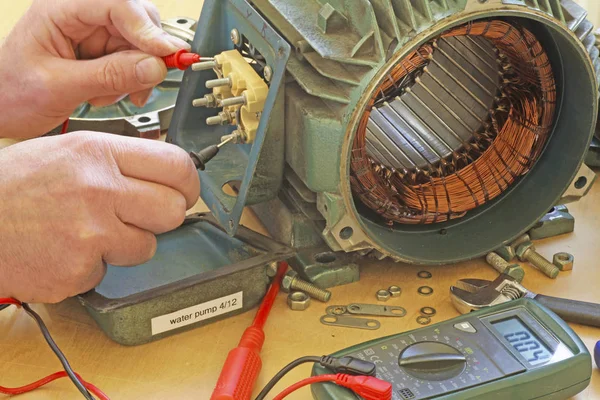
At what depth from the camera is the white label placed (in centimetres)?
148

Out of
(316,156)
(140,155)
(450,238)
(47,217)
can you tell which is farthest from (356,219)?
(47,217)

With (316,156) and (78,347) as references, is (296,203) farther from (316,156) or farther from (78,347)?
(78,347)

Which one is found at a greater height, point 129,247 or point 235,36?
point 235,36

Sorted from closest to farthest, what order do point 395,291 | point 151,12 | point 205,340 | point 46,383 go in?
point 46,383 → point 205,340 → point 395,291 → point 151,12

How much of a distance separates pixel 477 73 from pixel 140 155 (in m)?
0.68

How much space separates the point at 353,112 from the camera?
1.39 m

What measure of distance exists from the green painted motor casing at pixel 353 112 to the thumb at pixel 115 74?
0.34 feet

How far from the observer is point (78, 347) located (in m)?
1.47

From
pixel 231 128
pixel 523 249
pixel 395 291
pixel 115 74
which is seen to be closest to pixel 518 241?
pixel 523 249

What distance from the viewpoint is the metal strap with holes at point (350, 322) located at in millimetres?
1529

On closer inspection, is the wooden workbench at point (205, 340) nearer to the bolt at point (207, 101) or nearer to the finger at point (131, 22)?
the bolt at point (207, 101)

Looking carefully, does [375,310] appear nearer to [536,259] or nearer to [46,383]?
[536,259]

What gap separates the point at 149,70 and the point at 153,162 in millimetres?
298

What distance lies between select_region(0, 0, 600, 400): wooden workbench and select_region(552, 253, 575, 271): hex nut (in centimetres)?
1
